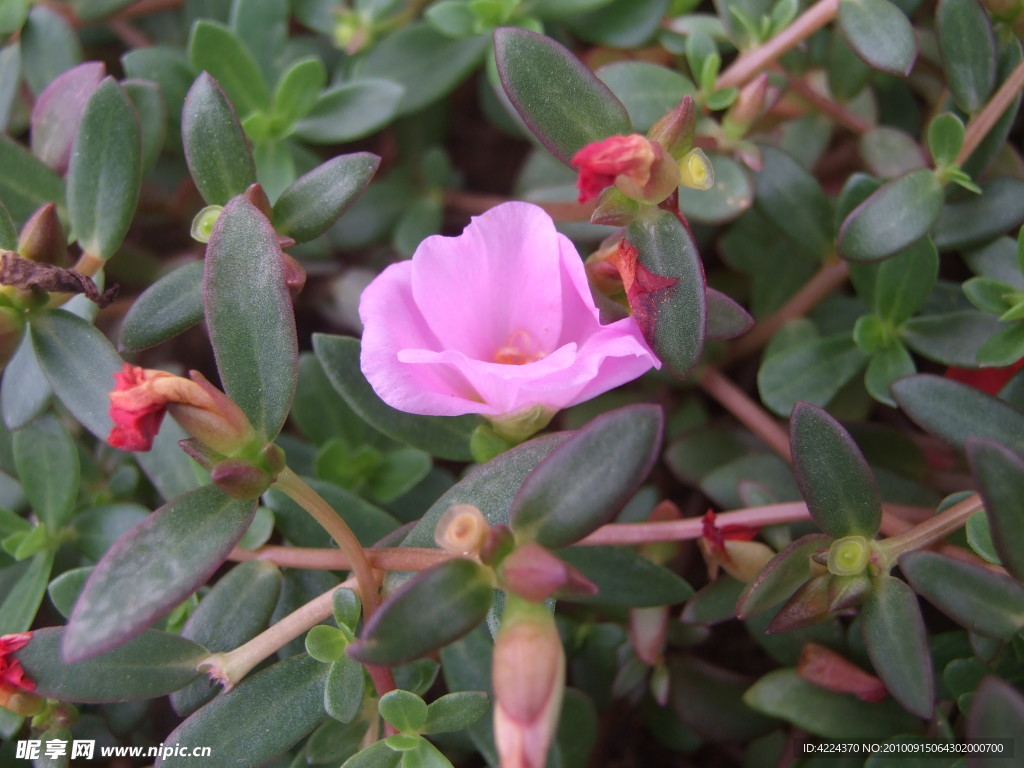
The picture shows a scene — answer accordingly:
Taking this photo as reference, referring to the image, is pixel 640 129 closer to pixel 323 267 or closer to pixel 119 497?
pixel 323 267

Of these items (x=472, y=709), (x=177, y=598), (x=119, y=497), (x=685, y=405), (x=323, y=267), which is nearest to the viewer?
(x=177, y=598)

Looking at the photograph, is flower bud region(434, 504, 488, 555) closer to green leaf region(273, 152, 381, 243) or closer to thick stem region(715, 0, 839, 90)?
green leaf region(273, 152, 381, 243)

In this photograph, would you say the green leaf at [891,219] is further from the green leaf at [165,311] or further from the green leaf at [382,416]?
the green leaf at [165,311]

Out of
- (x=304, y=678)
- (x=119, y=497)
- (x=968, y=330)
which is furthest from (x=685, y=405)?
(x=119, y=497)

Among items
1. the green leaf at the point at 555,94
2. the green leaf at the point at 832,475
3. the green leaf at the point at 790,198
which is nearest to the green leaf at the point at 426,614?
the green leaf at the point at 832,475

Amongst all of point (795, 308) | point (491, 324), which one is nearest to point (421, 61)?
point (491, 324)
